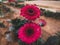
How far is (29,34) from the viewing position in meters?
0.56

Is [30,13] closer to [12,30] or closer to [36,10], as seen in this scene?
[36,10]

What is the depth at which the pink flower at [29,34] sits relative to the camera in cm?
55

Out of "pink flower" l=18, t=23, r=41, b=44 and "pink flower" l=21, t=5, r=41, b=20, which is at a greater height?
"pink flower" l=21, t=5, r=41, b=20

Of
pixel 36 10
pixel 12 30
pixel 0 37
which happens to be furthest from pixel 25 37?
pixel 0 37

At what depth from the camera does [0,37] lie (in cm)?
97

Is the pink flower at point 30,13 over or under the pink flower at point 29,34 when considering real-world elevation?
over

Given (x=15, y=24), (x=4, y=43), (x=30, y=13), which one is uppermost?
(x=30, y=13)

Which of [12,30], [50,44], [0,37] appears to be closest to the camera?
[50,44]

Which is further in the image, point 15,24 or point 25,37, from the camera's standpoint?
point 15,24

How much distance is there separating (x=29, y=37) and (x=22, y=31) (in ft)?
0.11

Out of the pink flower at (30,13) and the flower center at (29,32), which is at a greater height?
the pink flower at (30,13)

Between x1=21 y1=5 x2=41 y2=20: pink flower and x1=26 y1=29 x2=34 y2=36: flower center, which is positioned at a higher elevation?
x1=21 y1=5 x2=41 y2=20: pink flower

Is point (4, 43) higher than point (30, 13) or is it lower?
lower

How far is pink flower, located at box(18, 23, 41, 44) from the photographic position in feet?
1.80
